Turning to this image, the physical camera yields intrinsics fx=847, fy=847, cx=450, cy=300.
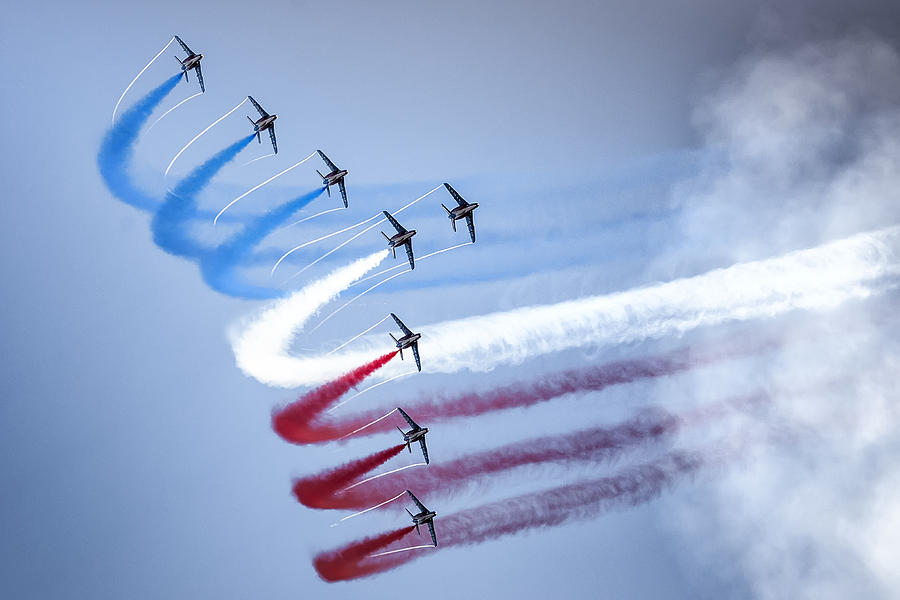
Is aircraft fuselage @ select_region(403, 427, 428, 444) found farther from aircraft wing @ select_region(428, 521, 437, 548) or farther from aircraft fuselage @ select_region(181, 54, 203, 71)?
aircraft fuselage @ select_region(181, 54, 203, 71)

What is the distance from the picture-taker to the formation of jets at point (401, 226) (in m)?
30.5

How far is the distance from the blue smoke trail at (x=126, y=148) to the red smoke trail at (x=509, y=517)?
1541cm

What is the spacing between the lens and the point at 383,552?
31.8m

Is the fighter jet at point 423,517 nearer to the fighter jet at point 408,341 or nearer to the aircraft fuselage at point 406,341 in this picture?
the fighter jet at point 408,341

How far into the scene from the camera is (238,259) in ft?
106

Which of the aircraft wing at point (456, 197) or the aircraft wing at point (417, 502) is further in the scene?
the aircraft wing at point (456, 197)

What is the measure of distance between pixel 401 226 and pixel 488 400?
730 cm

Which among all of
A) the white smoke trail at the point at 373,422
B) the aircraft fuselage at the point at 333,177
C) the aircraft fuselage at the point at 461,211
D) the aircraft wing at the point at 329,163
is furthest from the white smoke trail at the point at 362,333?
the aircraft wing at the point at 329,163

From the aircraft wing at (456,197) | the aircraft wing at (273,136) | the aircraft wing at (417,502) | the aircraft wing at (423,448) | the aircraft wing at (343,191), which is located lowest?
the aircraft wing at (417,502)

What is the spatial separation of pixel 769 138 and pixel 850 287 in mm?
7684

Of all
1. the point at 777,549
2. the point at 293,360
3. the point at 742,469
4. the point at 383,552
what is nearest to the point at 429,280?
the point at 293,360

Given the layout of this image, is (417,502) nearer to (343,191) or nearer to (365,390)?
(365,390)

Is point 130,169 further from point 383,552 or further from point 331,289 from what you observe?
point 383,552

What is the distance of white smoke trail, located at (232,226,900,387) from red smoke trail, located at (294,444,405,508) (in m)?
2.88
